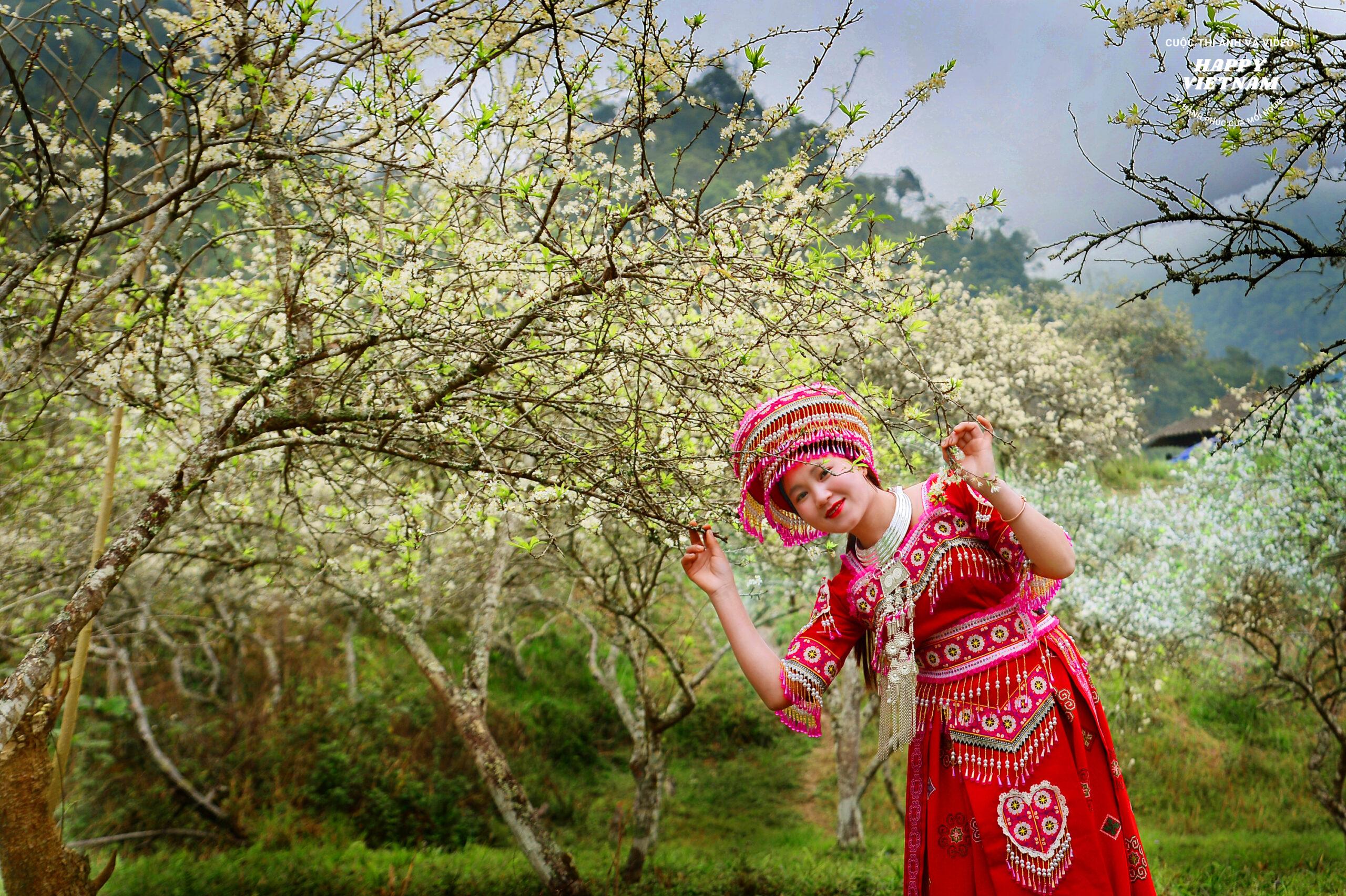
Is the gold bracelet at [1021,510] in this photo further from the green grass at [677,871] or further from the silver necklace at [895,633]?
the green grass at [677,871]

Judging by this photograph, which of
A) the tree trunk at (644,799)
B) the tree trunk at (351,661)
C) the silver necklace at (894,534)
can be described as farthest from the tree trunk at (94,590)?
the tree trunk at (351,661)

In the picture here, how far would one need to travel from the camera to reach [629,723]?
20.4 feet

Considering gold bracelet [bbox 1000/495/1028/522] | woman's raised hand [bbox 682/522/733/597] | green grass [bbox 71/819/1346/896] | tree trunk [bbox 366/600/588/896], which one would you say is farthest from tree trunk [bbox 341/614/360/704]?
gold bracelet [bbox 1000/495/1028/522]

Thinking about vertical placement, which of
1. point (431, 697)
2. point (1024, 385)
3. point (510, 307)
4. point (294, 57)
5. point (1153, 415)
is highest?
point (1153, 415)

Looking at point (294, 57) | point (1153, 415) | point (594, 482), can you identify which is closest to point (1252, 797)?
point (594, 482)

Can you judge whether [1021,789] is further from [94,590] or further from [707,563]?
[94,590]

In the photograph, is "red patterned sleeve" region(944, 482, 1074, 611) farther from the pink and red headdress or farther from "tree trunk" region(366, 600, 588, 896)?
"tree trunk" region(366, 600, 588, 896)

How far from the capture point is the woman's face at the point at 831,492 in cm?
226

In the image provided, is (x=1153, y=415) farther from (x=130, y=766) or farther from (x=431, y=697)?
(x=130, y=766)

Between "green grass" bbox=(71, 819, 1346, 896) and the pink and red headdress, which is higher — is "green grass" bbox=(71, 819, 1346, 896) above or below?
below

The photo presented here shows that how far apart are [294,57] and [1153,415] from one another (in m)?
49.0

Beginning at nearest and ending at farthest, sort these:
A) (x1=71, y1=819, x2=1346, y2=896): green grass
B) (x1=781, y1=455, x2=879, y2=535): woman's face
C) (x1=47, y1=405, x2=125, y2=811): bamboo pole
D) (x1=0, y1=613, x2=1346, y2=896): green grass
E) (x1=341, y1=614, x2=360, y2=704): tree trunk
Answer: (x1=781, y1=455, x2=879, y2=535): woman's face → (x1=47, y1=405, x2=125, y2=811): bamboo pole → (x1=71, y1=819, x2=1346, y2=896): green grass → (x1=0, y1=613, x2=1346, y2=896): green grass → (x1=341, y1=614, x2=360, y2=704): tree trunk

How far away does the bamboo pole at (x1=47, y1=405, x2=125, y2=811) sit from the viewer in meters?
2.73

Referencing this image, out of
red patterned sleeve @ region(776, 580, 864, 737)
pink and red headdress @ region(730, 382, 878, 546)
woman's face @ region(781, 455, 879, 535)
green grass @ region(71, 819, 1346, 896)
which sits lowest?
green grass @ region(71, 819, 1346, 896)
